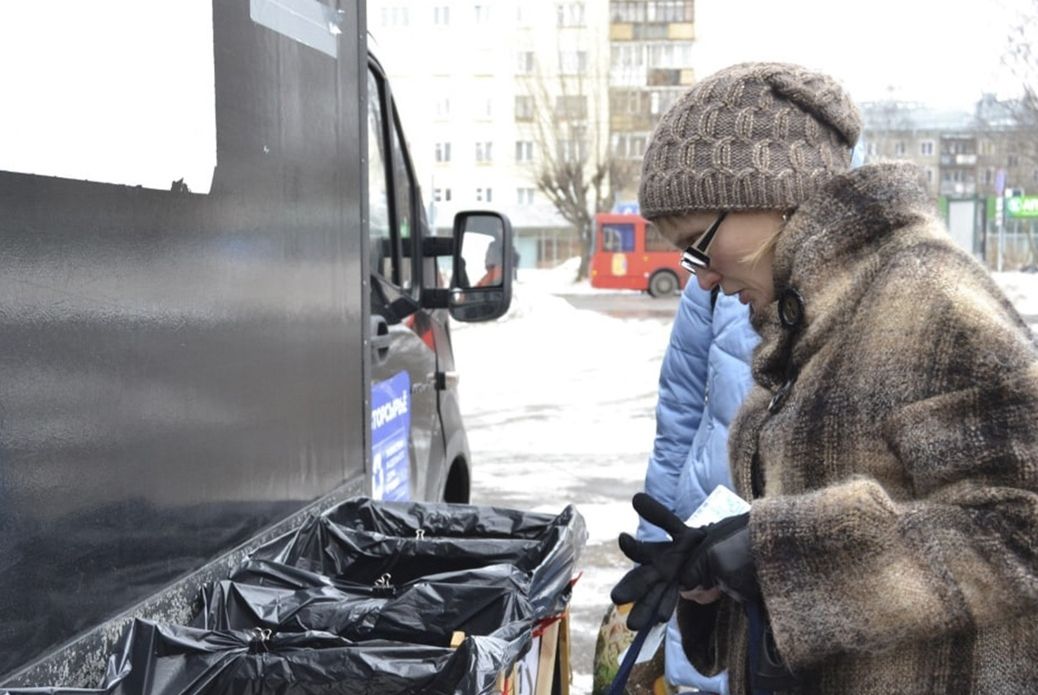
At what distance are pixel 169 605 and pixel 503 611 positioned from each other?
22.5 inches

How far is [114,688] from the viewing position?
180 centimetres

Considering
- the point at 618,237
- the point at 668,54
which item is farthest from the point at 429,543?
the point at 668,54

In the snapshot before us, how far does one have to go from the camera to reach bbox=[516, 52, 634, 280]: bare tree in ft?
157

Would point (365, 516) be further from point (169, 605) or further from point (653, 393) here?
point (653, 393)

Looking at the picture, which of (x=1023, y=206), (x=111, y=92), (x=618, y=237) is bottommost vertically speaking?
(x=618, y=237)

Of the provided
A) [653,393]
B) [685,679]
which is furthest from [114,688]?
[653,393]

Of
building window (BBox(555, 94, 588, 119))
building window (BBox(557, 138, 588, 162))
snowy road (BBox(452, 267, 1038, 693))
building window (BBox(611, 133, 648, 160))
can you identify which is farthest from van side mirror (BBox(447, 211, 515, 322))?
building window (BBox(611, 133, 648, 160))

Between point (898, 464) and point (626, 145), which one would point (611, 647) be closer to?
point (898, 464)

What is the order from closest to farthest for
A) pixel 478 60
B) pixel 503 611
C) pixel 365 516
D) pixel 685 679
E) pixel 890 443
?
pixel 890 443
pixel 503 611
pixel 365 516
pixel 685 679
pixel 478 60

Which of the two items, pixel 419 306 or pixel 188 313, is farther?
pixel 419 306

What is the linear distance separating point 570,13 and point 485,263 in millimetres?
52905

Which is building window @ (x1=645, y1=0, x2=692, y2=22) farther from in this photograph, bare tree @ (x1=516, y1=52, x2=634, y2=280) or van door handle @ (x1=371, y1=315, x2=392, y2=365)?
van door handle @ (x1=371, y1=315, x2=392, y2=365)

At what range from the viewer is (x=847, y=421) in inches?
64.2

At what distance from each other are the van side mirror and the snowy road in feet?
5.35
